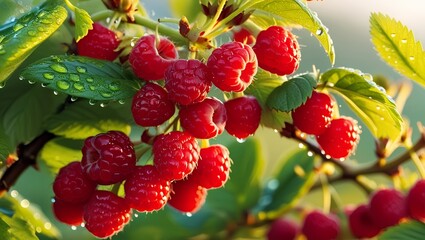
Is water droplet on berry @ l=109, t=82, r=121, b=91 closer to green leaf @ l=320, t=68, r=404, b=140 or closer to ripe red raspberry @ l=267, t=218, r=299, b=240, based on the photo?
green leaf @ l=320, t=68, r=404, b=140

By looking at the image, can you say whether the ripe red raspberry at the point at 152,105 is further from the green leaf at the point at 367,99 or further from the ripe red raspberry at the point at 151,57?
the green leaf at the point at 367,99

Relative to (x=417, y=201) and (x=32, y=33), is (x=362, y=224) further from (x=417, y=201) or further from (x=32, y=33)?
Result: (x=32, y=33)

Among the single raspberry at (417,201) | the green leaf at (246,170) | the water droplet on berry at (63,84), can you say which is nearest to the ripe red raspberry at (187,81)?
the water droplet on berry at (63,84)

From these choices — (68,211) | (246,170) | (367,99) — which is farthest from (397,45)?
(246,170)

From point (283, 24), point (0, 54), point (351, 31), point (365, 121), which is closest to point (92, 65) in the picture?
point (0, 54)

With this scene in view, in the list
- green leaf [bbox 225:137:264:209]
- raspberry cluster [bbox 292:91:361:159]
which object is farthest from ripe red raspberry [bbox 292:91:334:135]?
green leaf [bbox 225:137:264:209]

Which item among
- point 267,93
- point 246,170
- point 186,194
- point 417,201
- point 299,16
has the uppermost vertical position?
point 299,16
